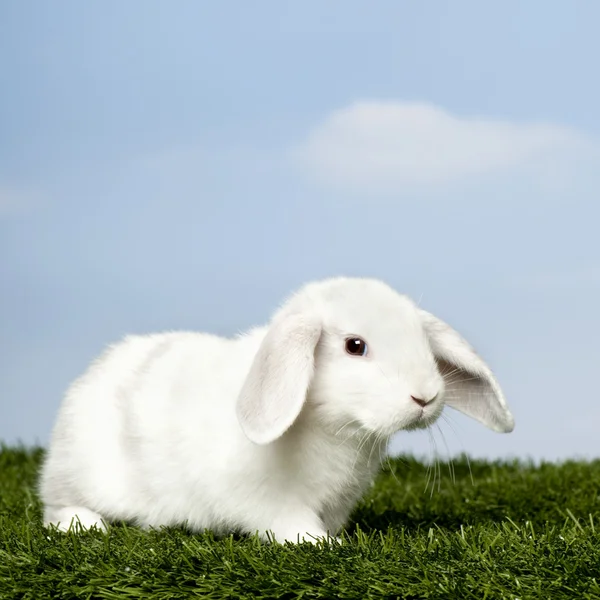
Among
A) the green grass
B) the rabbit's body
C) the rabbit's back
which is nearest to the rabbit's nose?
the rabbit's body

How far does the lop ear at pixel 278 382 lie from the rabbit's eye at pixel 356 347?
13 centimetres

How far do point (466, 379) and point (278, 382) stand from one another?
1.09 meters

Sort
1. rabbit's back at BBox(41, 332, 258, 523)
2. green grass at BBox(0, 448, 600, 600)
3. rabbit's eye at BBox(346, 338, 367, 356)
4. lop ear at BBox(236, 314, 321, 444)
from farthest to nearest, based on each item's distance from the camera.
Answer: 1. rabbit's back at BBox(41, 332, 258, 523)
2. rabbit's eye at BBox(346, 338, 367, 356)
3. lop ear at BBox(236, 314, 321, 444)
4. green grass at BBox(0, 448, 600, 600)

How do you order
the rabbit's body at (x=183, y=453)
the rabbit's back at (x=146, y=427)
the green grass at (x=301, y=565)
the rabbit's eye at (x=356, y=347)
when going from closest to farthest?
1. the green grass at (x=301, y=565)
2. the rabbit's eye at (x=356, y=347)
3. the rabbit's body at (x=183, y=453)
4. the rabbit's back at (x=146, y=427)

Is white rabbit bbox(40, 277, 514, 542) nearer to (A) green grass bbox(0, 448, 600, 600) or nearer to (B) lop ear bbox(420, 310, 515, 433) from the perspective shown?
(B) lop ear bbox(420, 310, 515, 433)

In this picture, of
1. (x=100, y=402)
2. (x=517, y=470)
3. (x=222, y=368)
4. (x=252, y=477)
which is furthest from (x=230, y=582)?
(x=517, y=470)

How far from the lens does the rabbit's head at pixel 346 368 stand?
13.9 feet

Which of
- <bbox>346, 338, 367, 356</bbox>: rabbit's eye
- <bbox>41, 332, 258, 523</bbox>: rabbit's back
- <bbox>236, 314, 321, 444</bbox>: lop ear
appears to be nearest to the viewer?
<bbox>236, 314, 321, 444</bbox>: lop ear

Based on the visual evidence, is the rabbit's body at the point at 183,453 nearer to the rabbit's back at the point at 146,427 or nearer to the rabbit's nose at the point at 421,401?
the rabbit's back at the point at 146,427

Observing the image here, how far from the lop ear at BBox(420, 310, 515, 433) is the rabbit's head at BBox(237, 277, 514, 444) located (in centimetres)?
24

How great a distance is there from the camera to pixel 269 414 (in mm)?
4238

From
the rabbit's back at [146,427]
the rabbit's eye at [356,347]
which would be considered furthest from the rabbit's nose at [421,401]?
the rabbit's back at [146,427]

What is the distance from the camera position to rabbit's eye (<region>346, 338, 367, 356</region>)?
432 cm

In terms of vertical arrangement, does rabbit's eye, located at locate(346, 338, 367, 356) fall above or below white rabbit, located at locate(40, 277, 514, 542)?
above
